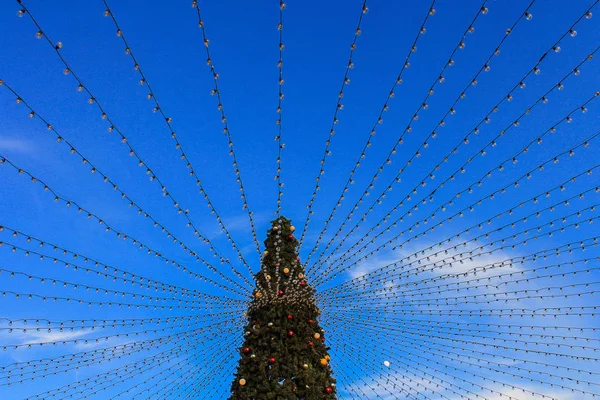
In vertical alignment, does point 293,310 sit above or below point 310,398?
above

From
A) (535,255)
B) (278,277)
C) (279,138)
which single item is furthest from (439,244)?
(279,138)

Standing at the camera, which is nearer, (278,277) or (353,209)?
(353,209)

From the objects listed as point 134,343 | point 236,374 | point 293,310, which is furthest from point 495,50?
point 134,343

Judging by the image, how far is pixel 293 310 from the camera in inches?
314

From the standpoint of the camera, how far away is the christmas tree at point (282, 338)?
7.09 metres

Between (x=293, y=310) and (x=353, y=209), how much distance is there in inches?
91.2

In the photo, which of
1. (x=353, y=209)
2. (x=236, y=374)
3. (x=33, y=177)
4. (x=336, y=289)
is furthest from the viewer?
(x=336, y=289)

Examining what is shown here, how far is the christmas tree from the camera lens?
7.09 meters

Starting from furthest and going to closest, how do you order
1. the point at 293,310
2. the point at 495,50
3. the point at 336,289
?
the point at 336,289
the point at 293,310
the point at 495,50

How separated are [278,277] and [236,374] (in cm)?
183

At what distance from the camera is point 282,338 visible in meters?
7.64

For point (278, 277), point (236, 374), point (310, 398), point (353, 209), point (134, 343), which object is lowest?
point (310, 398)

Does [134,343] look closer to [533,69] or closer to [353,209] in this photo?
[353,209]

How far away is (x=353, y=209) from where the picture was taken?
690cm
